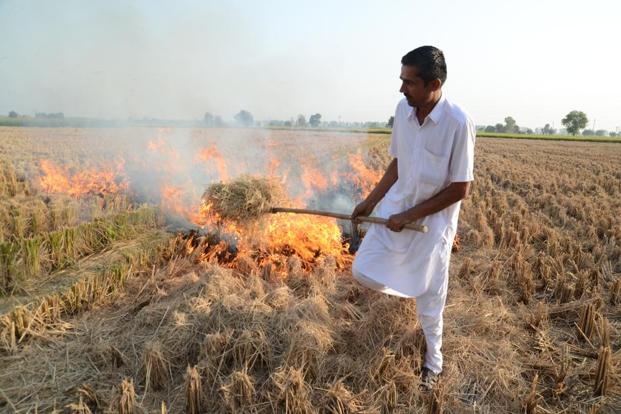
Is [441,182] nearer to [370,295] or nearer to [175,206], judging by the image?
[370,295]

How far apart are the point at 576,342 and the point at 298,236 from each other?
317 centimetres

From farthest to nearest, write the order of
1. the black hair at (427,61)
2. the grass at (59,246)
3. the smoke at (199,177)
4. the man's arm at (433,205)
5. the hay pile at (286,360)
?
the smoke at (199,177), the grass at (59,246), the hay pile at (286,360), the man's arm at (433,205), the black hair at (427,61)

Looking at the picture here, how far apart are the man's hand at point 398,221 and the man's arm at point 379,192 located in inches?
18.3

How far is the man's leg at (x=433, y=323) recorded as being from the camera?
281cm

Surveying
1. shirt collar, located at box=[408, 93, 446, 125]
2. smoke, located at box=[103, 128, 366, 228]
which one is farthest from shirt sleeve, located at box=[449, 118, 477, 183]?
smoke, located at box=[103, 128, 366, 228]

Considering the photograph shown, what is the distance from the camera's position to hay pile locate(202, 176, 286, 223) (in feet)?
13.7

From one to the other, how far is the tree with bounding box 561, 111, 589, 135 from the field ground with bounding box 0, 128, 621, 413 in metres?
91.9

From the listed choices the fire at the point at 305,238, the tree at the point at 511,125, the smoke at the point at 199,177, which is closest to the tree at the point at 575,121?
the tree at the point at 511,125

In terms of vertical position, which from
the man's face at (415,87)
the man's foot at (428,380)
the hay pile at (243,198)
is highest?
the man's face at (415,87)

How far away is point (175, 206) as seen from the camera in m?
6.73

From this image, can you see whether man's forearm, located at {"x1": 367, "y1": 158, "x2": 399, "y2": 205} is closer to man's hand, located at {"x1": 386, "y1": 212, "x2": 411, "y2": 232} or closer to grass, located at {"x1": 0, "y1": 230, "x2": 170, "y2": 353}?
man's hand, located at {"x1": 386, "y1": 212, "x2": 411, "y2": 232}

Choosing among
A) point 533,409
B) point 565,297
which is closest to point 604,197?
point 565,297

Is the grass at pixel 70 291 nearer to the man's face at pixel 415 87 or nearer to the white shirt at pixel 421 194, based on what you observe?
the white shirt at pixel 421 194

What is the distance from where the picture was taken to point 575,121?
270ft
